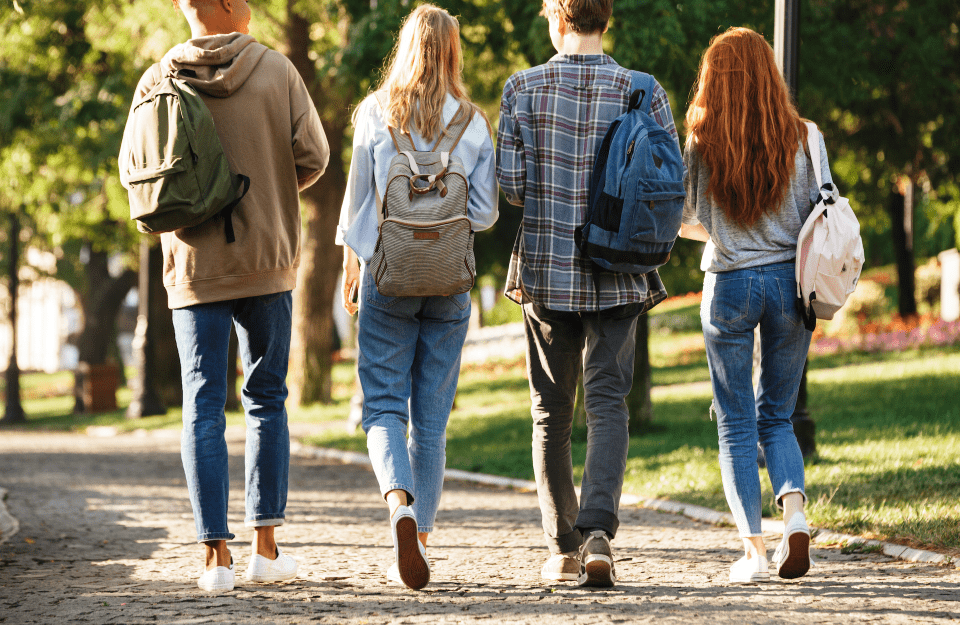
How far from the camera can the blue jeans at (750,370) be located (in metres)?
4.09

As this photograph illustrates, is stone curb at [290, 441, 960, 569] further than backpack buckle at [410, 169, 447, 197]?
Yes

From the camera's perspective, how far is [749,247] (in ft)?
13.5

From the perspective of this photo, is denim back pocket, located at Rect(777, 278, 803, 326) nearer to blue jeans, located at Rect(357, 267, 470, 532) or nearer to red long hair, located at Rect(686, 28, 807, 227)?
red long hair, located at Rect(686, 28, 807, 227)

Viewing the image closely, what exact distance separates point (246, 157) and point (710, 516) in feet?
11.3

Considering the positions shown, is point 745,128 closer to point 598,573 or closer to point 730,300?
point 730,300

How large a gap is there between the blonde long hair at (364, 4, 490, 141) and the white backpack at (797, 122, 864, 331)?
1.40m

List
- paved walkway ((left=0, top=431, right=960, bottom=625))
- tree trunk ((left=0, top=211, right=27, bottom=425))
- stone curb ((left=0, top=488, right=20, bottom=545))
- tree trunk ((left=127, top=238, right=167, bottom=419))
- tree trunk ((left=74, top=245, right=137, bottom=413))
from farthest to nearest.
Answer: tree trunk ((left=74, top=245, right=137, bottom=413)) < tree trunk ((left=0, top=211, right=27, bottom=425)) < tree trunk ((left=127, top=238, right=167, bottom=419)) < stone curb ((left=0, top=488, right=20, bottom=545)) < paved walkway ((left=0, top=431, right=960, bottom=625))

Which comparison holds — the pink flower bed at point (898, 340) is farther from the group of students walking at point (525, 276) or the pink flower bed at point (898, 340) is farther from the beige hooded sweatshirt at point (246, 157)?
the beige hooded sweatshirt at point (246, 157)

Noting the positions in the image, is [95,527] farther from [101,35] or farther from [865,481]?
[101,35]

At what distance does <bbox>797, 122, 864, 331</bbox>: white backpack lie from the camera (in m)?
3.99

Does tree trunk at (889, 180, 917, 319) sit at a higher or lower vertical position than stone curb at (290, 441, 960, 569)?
higher

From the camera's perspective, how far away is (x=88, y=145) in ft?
60.3

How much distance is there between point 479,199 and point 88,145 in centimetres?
1610

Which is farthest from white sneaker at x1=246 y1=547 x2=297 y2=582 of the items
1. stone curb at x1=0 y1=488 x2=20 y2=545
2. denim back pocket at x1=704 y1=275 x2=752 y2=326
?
stone curb at x1=0 y1=488 x2=20 y2=545
